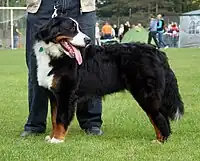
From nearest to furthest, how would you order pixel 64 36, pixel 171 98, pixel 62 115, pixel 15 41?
pixel 64 36
pixel 62 115
pixel 171 98
pixel 15 41

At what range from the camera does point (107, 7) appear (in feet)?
215

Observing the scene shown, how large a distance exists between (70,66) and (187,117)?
252cm

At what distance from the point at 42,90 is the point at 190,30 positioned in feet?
114

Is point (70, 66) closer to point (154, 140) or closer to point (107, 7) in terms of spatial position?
point (154, 140)

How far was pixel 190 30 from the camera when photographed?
39.9 m

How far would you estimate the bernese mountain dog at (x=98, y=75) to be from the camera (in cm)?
595

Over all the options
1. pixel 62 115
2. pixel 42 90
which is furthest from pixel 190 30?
pixel 62 115

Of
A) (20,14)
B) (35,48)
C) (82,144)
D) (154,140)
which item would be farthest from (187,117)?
(20,14)

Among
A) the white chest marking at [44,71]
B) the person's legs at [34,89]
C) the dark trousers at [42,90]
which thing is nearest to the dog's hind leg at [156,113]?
the dark trousers at [42,90]

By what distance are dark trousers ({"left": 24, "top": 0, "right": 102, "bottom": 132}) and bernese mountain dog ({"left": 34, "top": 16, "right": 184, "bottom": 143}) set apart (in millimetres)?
340

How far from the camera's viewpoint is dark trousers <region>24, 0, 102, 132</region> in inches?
257

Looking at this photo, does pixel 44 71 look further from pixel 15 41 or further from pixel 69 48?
pixel 15 41

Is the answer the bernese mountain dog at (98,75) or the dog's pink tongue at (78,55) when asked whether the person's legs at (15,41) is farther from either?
the dog's pink tongue at (78,55)

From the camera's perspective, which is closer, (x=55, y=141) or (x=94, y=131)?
(x=55, y=141)
